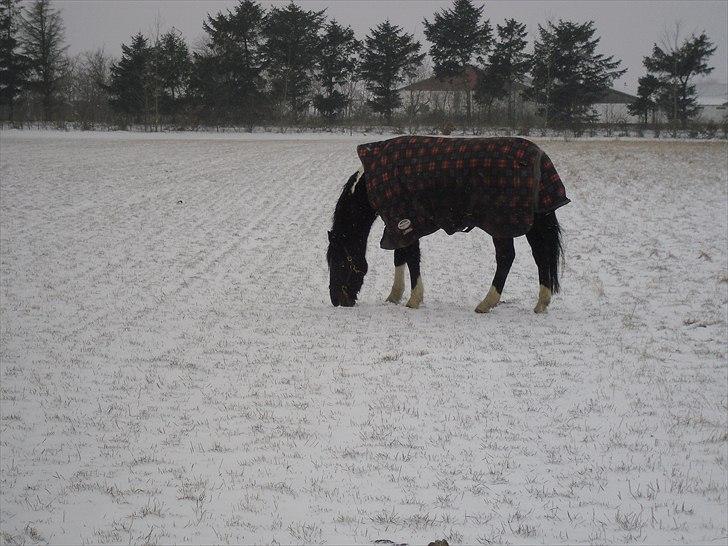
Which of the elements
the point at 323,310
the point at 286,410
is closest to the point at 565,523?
the point at 286,410

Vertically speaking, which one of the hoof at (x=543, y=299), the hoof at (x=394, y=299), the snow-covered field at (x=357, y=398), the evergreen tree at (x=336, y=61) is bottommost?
the snow-covered field at (x=357, y=398)

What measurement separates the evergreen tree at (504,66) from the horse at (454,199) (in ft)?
136

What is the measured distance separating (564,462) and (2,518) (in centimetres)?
287

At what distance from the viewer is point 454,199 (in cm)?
614

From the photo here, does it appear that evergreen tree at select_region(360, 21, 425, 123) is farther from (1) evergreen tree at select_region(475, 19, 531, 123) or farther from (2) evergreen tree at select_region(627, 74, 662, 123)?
(2) evergreen tree at select_region(627, 74, 662, 123)

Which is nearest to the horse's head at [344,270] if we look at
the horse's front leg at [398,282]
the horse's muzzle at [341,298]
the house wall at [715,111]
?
the horse's muzzle at [341,298]

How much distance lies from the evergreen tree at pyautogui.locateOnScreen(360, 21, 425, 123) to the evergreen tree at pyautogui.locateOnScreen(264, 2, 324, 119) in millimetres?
4144

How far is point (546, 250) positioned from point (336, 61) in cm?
4355

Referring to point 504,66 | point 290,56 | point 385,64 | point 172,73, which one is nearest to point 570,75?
point 504,66

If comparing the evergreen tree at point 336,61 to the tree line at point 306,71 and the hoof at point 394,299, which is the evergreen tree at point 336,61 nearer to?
the tree line at point 306,71

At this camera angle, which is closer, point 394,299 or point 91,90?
point 394,299

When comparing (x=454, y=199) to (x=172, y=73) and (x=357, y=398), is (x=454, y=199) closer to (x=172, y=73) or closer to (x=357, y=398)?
(x=357, y=398)

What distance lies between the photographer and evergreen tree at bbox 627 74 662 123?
143 feet

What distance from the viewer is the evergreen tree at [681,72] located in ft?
142
